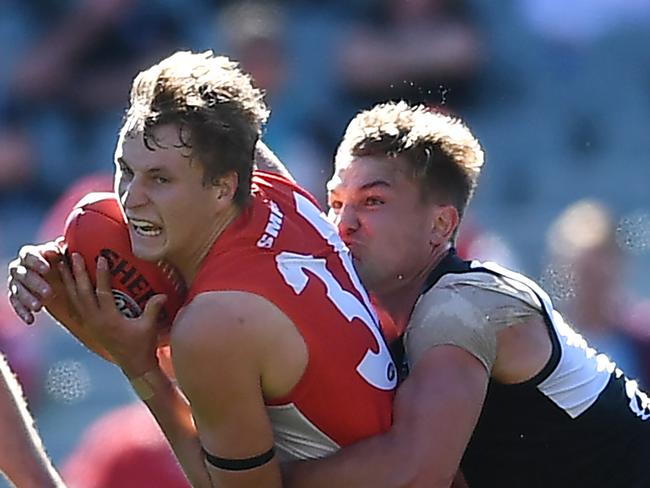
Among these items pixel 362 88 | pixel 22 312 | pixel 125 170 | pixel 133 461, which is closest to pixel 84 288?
pixel 22 312

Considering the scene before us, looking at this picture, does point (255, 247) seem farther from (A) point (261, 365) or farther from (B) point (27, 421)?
(B) point (27, 421)

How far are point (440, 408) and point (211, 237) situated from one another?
63cm

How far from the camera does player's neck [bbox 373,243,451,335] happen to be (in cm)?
416

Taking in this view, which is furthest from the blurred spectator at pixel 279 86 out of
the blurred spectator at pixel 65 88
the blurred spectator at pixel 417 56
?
the blurred spectator at pixel 65 88

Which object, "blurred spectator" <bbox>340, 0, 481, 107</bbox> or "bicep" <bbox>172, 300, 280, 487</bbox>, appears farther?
"blurred spectator" <bbox>340, 0, 481, 107</bbox>

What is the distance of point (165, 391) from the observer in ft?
13.0

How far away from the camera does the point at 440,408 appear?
376cm

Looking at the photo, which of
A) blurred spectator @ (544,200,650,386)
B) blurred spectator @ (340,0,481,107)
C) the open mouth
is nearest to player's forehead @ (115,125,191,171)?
the open mouth

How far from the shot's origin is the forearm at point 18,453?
165 inches

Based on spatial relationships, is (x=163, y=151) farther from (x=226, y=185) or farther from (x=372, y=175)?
(x=372, y=175)

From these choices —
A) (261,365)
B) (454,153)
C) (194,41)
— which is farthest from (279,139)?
(261,365)

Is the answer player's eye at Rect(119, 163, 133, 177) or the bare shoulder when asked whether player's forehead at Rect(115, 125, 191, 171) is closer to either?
player's eye at Rect(119, 163, 133, 177)

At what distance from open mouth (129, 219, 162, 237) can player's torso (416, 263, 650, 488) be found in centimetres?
72

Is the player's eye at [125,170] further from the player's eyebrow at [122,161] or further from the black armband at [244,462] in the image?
the black armband at [244,462]
